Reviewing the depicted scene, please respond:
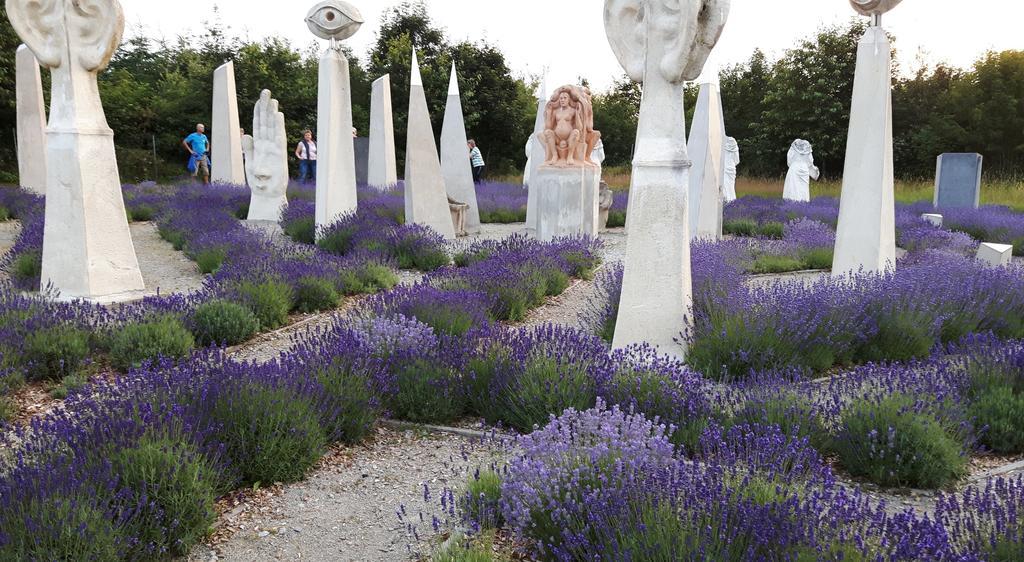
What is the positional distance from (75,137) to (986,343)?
714cm

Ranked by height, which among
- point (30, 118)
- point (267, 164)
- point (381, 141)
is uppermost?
point (30, 118)

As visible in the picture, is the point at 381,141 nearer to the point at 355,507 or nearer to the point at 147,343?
the point at 147,343

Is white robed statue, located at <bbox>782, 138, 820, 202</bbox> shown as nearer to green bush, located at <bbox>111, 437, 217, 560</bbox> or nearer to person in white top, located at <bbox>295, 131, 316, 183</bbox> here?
person in white top, located at <bbox>295, 131, 316, 183</bbox>

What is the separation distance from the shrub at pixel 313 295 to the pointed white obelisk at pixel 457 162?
617 centimetres

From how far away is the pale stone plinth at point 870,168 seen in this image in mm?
6348

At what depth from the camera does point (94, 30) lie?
662 cm

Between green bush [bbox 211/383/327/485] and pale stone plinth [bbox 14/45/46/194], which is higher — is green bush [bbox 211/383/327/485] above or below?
below

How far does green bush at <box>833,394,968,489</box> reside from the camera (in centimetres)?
339

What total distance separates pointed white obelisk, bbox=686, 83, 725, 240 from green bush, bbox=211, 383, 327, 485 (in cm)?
717

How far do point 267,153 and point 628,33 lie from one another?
33.2 ft

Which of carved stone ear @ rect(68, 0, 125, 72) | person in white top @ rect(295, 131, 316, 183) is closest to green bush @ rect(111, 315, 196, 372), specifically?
carved stone ear @ rect(68, 0, 125, 72)

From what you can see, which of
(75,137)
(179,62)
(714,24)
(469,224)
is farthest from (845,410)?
(179,62)

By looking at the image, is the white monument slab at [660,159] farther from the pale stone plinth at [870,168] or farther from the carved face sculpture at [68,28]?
the carved face sculpture at [68,28]

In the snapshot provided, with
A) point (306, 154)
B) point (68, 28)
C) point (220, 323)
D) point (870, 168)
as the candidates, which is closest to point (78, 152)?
point (68, 28)
